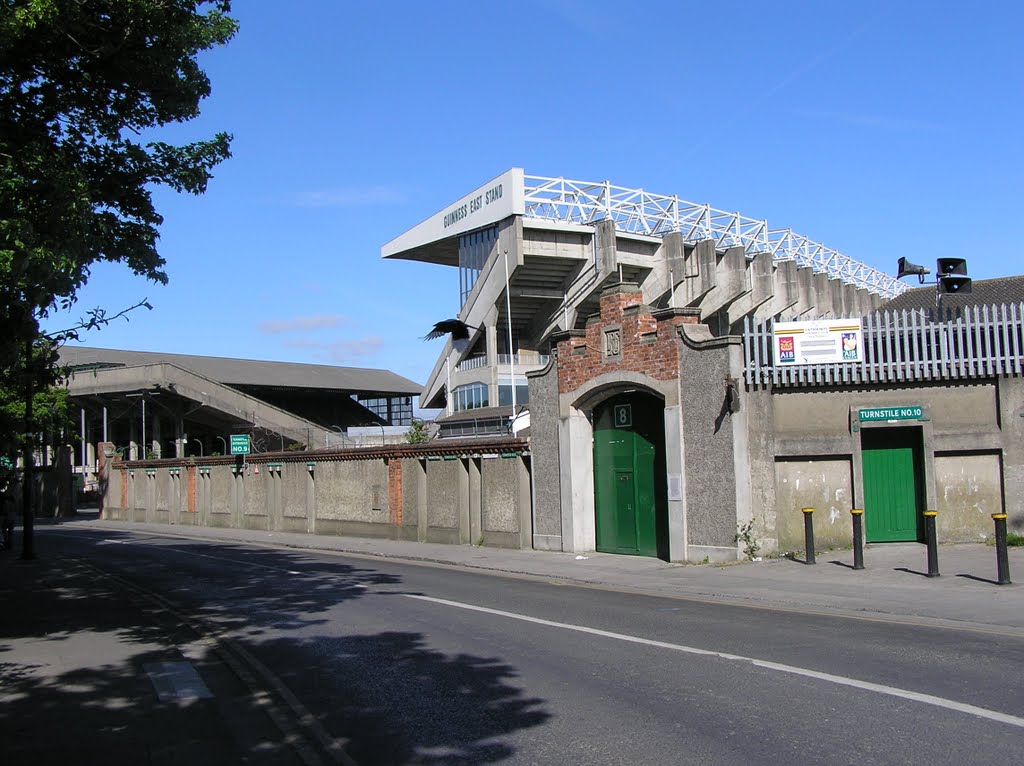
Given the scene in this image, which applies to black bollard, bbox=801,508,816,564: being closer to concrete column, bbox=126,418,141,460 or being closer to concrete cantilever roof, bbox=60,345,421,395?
concrete column, bbox=126,418,141,460

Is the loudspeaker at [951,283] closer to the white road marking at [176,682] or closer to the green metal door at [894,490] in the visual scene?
the green metal door at [894,490]

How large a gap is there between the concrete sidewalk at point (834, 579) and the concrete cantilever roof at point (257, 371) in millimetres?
50567

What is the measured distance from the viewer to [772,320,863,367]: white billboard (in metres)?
17.2

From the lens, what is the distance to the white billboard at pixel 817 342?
56.3 ft

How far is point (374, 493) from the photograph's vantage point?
27781 mm

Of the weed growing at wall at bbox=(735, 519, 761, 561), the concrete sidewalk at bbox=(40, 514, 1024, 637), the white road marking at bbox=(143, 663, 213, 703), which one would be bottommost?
the concrete sidewalk at bbox=(40, 514, 1024, 637)

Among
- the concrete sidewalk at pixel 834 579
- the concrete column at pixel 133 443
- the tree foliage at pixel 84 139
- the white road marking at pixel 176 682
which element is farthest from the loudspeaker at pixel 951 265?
the concrete column at pixel 133 443

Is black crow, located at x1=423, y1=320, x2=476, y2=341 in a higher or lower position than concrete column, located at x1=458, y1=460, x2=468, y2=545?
higher

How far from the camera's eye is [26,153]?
374 inches

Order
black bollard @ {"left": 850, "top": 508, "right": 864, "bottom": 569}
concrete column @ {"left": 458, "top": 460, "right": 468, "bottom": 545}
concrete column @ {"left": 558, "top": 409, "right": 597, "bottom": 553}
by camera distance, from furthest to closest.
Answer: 1. concrete column @ {"left": 458, "top": 460, "right": 468, "bottom": 545}
2. concrete column @ {"left": 558, "top": 409, "right": 597, "bottom": 553}
3. black bollard @ {"left": 850, "top": 508, "right": 864, "bottom": 569}

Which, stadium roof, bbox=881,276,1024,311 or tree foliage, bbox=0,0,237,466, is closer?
tree foliage, bbox=0,0,237,466

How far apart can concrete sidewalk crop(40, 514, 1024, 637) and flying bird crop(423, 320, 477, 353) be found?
3787cm

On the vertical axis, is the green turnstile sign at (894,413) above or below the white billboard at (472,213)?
below

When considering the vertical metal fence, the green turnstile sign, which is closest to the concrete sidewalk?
the green turnstile sign
